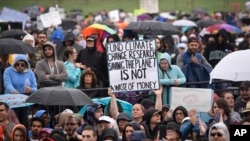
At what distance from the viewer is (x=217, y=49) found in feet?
89.4

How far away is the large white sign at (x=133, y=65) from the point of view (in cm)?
2102

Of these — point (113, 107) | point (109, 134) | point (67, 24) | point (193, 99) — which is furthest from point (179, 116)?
point (67, 24)

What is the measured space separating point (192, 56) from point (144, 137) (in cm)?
721

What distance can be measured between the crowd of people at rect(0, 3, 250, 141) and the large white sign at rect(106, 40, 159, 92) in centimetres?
30

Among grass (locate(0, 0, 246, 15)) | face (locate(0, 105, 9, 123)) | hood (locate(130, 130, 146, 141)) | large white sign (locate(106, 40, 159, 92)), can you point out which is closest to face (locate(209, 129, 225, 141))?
hood (locate(130, 130, 146, 141))

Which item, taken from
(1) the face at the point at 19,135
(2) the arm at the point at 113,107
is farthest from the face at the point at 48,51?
(1) the face at the point at 19,135

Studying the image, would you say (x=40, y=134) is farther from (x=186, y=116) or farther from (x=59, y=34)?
(x=59, y=34)

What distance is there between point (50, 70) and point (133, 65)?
91.0 inches

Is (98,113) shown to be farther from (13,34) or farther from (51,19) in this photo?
(51,19)

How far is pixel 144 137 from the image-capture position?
1752 cm

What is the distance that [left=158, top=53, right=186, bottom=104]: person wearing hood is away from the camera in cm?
2272

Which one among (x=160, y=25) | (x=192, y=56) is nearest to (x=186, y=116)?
(x=192, y=56)

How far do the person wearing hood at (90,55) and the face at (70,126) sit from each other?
5.70m

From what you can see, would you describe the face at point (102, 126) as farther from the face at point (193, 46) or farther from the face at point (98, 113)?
the face at point (193, 46)
